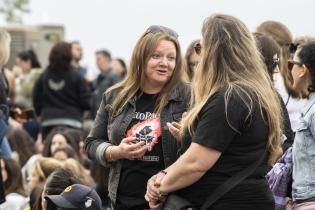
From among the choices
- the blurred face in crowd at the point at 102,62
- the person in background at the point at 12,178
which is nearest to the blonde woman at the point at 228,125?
the person in background at the point at 12,178

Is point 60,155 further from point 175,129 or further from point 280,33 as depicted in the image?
point 175,129

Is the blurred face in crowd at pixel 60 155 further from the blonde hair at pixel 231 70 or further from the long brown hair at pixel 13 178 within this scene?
the blonde hair at pixel 231 70

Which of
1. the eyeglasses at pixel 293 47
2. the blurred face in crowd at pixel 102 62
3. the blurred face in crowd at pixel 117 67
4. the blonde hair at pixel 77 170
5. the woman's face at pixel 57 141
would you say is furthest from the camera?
the blurred face in crowd at pixel 102 62

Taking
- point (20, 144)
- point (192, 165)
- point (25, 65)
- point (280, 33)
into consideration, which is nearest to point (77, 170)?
point (20, 144)

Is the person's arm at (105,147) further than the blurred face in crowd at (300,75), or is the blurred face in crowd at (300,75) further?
the blurred face in crowd at (300,75)

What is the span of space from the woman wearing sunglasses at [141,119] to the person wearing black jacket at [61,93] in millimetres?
5537

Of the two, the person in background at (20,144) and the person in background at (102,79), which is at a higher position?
the person in background at (20,144)

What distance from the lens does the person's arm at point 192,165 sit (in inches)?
170

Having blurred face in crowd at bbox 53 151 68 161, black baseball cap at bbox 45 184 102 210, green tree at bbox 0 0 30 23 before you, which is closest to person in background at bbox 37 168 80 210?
black baseball cap at bbox 45 184 102 210

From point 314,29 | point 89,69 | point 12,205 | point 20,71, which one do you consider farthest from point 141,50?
point 89,69

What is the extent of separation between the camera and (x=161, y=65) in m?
5.30

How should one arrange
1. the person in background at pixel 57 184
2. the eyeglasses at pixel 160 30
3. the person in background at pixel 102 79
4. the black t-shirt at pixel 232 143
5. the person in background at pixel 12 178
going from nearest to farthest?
1. the black t-shirt at pixel 232 143
2. the eyeglasses at pixel 160 30
3. the person in background at pixel 57 184
4. the person in background at pixel 12 178
5. the person in background at pixel 102 79

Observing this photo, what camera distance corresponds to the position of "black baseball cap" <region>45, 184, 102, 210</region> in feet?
17.1

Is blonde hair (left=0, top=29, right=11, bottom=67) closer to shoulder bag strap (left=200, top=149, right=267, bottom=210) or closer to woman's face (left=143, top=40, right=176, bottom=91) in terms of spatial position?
woman's face (left=143, top=40, right=176, bottom=91)
